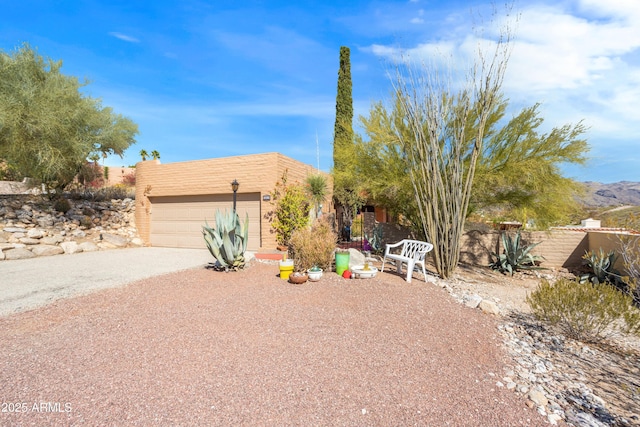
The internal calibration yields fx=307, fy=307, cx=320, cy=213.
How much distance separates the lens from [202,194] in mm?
11281

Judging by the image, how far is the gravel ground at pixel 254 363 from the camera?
87.1 inches

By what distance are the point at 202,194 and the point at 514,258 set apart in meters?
10.3

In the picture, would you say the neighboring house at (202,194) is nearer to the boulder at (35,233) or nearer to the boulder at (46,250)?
the boulder at (46,250)

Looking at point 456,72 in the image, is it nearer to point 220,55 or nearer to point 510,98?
point 510,98

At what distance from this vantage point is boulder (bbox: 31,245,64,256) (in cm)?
944

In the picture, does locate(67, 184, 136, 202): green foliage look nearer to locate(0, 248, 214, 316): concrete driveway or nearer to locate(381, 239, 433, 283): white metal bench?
locate(0, 248, 214, 316): concrete driveway

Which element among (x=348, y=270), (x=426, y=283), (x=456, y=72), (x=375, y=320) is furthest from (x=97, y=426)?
(x=456, y=72)

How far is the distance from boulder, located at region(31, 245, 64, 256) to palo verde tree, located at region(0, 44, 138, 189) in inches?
105

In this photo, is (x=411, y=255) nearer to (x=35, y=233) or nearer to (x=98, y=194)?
(x=35, y=233)

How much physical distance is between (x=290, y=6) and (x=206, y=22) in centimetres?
192

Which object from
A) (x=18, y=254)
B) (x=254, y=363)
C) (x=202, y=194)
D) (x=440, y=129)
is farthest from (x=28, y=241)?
(x=440, y=129)

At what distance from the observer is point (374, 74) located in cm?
795

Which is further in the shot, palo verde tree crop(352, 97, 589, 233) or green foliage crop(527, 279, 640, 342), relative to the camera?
palo verde tree crop(352, 97, 589, 233)

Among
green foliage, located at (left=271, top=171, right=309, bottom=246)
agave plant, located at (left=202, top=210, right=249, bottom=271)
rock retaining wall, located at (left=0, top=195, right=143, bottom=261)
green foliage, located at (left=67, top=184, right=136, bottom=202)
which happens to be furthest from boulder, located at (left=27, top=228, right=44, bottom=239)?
green foliage, located at (left=271, top=171, right=309, bottom=246)
